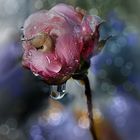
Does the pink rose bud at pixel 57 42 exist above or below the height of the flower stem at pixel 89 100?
above

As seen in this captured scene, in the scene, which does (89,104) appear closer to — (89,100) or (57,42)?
(89,100)

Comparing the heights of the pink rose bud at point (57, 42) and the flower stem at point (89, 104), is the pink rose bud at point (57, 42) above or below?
above

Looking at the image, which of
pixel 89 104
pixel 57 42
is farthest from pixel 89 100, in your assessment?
pixel 57 42

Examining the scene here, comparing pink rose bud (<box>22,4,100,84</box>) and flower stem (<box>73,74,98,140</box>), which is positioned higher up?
pink rose bud (<box>22,4,100,84</box>)

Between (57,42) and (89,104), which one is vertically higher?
(57,42)
